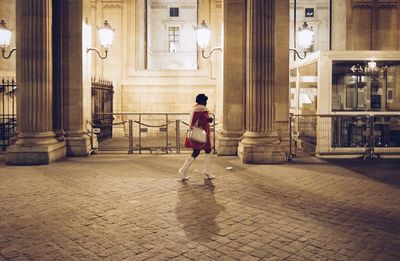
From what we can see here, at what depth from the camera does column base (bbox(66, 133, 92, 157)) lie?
1265 cm

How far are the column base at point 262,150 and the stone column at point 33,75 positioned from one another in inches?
211

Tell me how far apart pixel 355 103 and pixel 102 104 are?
1135 centimetres

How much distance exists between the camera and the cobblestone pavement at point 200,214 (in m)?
4.68

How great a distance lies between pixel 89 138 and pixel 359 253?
1015 cm

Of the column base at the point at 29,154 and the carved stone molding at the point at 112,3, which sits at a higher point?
the carved stone molding at the point at 112,3

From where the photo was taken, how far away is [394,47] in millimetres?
20297

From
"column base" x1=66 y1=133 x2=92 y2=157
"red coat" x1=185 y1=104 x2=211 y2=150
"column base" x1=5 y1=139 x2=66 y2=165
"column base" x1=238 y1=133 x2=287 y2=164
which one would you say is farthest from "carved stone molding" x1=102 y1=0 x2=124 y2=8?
"red coat" x1=185 y1=104 x2=211 y2=150

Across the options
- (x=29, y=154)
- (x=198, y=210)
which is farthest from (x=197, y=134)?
(x=29, y=154)

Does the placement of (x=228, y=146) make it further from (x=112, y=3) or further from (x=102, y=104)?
(x=112, y=3)

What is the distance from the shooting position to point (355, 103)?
13.1m

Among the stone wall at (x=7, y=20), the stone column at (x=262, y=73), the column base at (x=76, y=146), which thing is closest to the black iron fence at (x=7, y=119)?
the stone wall at (x=7, y=20)

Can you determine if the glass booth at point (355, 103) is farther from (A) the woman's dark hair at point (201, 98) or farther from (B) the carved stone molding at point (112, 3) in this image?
(B) the carved stone molding at point (112, 3)

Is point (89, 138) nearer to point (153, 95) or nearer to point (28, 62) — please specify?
point (28, 62)

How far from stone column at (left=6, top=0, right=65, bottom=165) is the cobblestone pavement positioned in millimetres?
1130
